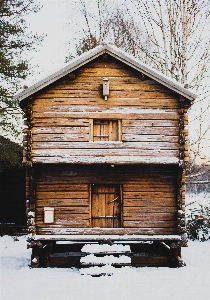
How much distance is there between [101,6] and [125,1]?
500cm

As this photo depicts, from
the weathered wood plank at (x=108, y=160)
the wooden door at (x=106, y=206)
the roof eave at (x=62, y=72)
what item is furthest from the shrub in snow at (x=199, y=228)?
the roof eave at (x=62, y=72)

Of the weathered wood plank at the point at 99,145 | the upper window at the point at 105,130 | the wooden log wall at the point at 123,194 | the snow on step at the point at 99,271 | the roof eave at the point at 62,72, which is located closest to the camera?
the snow on step at the point at 99,271

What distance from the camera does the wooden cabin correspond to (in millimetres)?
13055

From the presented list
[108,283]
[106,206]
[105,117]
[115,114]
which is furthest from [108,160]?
[108,283]

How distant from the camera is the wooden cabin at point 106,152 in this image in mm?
13055

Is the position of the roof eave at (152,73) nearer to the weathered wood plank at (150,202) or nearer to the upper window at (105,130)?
the upper window at (105,130)

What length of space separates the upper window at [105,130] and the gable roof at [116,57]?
76.2 inches

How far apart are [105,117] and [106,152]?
1.20 metres

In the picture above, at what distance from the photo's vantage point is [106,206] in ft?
45.1

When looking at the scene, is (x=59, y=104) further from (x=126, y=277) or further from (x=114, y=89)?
(x=126, y=277)

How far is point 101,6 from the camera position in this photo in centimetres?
2405

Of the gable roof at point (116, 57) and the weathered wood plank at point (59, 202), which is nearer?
the gable roof at point (116, 57)

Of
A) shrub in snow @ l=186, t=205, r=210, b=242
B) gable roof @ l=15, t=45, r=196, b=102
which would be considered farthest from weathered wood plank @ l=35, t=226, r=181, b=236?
shrub in snow @ l=186, t=205, r=210, b=242

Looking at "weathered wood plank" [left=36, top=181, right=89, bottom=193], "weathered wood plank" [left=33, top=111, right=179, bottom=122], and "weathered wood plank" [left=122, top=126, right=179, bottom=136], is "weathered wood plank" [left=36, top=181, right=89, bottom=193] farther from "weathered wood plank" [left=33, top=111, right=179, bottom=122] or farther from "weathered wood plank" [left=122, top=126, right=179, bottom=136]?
"weathered wood plank" [left=122, top=126, right=179, bottom=136]
